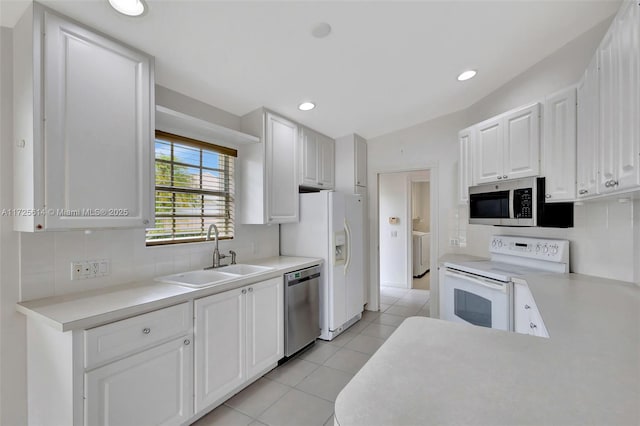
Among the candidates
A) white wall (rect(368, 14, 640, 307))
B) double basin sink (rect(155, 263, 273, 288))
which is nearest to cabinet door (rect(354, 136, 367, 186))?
white wall (rect(368, 14, 640, 307))

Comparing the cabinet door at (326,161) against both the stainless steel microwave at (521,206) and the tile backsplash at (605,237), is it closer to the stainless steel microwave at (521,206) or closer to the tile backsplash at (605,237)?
the stainless steel microwave at (521,206)

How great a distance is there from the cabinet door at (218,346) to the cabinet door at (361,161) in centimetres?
241

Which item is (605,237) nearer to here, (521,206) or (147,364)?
(521,206)

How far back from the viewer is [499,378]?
2.50 ft

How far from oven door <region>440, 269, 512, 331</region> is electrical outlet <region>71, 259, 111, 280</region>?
296 cm

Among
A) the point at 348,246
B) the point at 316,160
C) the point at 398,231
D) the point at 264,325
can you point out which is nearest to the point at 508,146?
the point at 348,246

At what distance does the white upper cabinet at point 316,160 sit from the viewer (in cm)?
342

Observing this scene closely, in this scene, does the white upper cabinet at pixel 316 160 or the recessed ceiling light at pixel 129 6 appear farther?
the white upper cabinet at pixel 316 160

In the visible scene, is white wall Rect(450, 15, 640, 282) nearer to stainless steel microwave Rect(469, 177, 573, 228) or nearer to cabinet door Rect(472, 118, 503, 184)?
stainless steel microwave Rect(469, 177, 573, 228)

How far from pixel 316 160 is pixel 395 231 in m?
2.68

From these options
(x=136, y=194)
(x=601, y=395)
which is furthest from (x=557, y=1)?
(x=136, y=194)

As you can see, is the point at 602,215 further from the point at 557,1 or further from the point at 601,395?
the point at 601,395

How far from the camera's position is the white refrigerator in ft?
10.5

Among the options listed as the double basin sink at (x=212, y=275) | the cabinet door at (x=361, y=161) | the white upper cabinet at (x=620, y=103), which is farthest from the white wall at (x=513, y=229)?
the double basin sink at (x=212, y=275)
